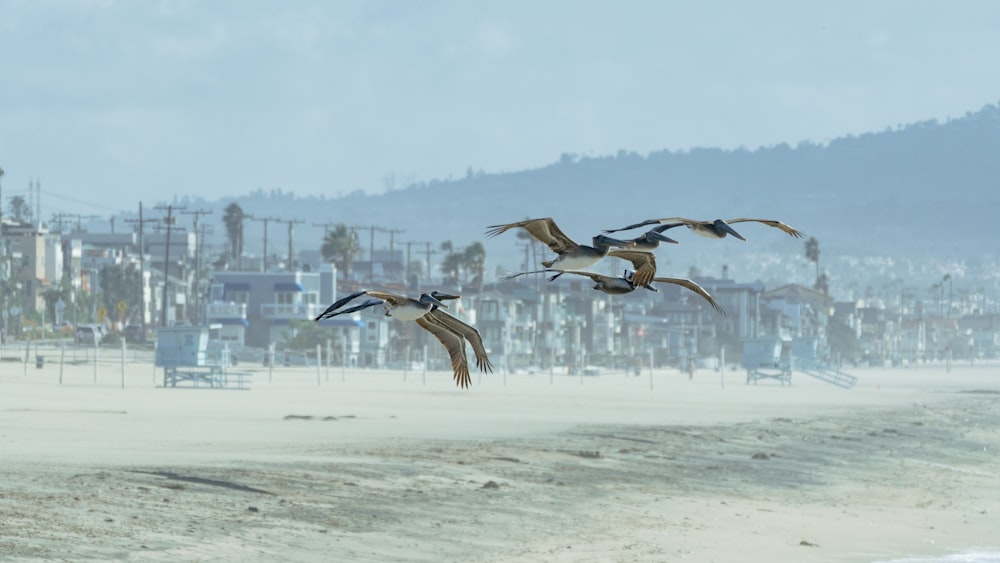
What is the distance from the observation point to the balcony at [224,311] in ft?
428

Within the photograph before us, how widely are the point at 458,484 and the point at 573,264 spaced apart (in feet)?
71.3

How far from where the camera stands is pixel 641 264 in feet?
29.6

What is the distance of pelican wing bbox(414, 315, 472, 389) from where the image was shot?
919 centimetres

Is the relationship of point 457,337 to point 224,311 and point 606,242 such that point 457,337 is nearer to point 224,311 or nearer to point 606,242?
point 606,242

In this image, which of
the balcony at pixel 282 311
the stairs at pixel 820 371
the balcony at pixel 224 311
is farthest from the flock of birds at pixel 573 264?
the balcony at pixel 282 311

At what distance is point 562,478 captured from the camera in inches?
1282

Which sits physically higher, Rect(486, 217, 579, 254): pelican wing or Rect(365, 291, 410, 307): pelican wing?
Rect(486, 217, 579, 254): pelican wing

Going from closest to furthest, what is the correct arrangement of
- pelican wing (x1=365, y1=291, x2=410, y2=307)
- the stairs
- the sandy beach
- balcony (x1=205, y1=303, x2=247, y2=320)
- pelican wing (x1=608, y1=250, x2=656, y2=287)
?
pelican wing (x1=365, y1=291, x2=410, y2=307), pelican wing (x1=608, y1=250, x2=656, y2=287), the sandy beach, the stairs, balcony (x1=205, y1=303, x2=247, y2=320)

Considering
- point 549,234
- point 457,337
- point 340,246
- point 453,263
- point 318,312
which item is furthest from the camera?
point 340,246

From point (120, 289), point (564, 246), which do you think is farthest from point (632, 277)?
point (120, 289)

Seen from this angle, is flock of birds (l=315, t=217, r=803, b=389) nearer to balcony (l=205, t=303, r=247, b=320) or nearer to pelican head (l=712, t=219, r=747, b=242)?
pelican head (l=712, t=219, r=747, b=242)

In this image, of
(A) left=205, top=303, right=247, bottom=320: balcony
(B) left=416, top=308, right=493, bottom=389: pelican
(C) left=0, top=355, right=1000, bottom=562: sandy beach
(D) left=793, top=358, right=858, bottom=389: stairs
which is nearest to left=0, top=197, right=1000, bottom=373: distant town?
(A) left=205, top=303, right=247, bottom=320: balcony

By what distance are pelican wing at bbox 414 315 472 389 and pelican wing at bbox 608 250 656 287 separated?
1.06 metres

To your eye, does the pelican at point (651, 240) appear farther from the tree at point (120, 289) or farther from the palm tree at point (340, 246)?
the palm tree at point (340, 246)
